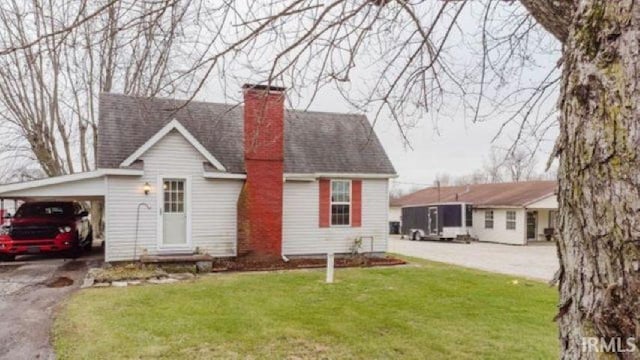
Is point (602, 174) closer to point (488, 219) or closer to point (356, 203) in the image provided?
point (356, 203)

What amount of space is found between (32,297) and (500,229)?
82.6 ft

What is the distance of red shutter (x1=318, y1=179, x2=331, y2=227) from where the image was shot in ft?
48.8

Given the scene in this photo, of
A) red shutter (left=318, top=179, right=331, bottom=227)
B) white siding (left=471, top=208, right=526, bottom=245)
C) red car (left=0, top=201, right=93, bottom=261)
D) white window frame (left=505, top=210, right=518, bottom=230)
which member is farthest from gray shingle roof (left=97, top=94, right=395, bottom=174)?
white window frame (left=505, top=210, right=518, bottom=230)

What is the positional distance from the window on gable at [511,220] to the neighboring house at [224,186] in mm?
14292

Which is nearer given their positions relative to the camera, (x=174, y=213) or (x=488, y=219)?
(x=174, y=213)

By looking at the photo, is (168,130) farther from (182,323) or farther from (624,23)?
(624,23)

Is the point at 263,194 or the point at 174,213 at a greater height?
the point at 263,194

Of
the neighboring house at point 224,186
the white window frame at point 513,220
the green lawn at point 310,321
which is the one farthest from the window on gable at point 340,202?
the white window frame at point 513,220

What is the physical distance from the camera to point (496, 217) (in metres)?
28.3

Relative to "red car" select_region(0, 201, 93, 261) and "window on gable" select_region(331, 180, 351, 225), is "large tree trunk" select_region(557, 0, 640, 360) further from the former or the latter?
"red car" select_region(0, 201, 93, 261)

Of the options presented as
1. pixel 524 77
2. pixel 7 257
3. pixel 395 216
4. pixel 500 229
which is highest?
pixel 524 77

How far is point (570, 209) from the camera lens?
1.58 meters

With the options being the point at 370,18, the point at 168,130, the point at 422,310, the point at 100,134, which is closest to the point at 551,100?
the point at 370,18

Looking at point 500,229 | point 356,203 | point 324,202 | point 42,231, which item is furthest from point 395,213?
point 42,231
